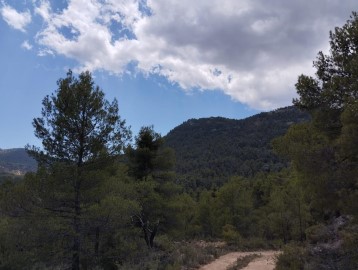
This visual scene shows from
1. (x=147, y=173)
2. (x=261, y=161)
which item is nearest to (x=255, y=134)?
(x=261, y=161)

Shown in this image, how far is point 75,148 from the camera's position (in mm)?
14078

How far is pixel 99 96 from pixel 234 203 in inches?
1032

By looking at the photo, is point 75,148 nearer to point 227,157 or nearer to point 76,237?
point 76,237

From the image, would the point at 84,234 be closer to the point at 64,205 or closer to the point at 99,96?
the point at 64,205

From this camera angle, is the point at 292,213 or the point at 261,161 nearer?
the point at 292,213

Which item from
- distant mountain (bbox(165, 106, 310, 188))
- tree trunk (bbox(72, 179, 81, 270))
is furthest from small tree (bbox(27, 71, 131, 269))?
distant mountain (bbox(165, 106, 310, 188))

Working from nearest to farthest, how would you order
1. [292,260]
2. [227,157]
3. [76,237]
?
[76,237]
[292,260]
[227,157]

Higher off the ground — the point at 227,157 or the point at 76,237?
the point at 227,157

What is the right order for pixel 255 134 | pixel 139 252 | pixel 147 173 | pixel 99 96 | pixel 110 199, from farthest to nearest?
pixel 255 134 → pixel 147 173 → pixel 139 252 → pixel 99 96 → pixel 110 199

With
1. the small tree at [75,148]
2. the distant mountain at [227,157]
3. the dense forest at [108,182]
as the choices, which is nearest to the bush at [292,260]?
the dense forest at [108,182]

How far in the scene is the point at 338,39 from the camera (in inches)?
491

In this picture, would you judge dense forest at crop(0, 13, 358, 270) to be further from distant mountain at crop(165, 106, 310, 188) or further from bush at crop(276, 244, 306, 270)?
distant mountain at crop(165, 106, 310, 188)

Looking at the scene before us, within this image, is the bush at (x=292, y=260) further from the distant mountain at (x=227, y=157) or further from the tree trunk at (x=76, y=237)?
the distant mountain at (x=227, y=157)

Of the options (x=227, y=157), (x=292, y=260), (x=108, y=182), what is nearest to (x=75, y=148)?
(x=108, y=182)
